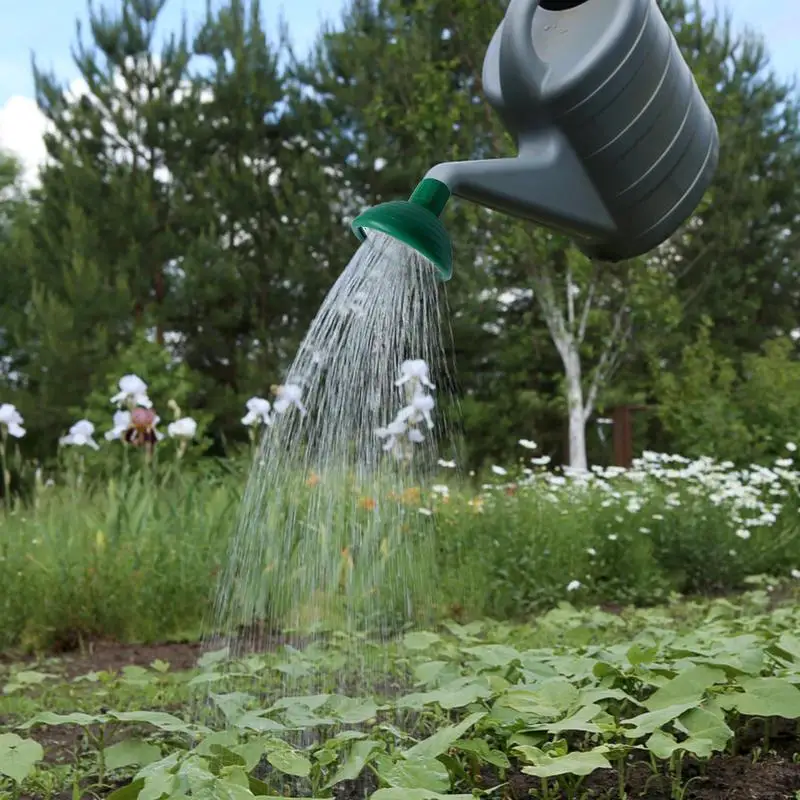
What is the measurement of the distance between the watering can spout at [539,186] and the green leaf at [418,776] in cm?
77

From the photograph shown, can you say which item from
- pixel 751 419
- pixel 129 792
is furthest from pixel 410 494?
pixel 751 419

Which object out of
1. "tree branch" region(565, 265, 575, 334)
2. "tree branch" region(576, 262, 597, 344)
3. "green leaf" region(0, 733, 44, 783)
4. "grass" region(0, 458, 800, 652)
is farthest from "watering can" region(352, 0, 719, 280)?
"tree branch" region(565, 265, 575, 334)

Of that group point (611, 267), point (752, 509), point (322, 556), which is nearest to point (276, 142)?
point (611, 267)

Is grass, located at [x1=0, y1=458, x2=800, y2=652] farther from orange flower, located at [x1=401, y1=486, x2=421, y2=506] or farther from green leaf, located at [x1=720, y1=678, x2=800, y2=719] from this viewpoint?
green leaf, located at [x1=720, y1=678, x2=800, y2=719]

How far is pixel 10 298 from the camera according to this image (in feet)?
45.4

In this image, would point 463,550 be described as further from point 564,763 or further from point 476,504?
point 564,763

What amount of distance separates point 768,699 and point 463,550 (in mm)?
3066

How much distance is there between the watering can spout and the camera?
1389 mm

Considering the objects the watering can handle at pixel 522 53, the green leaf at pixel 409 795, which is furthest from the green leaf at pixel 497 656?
the watering can handle at pixel 522 53

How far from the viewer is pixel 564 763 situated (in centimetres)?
127

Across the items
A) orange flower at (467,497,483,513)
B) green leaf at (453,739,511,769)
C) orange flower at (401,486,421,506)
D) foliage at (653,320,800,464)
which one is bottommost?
green leaf at (453,739,511,769)

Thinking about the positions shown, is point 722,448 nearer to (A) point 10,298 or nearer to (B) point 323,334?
(B) point 323,334

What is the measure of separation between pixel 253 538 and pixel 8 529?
3025 mm

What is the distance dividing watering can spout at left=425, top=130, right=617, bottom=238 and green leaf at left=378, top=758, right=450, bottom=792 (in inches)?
30.4
